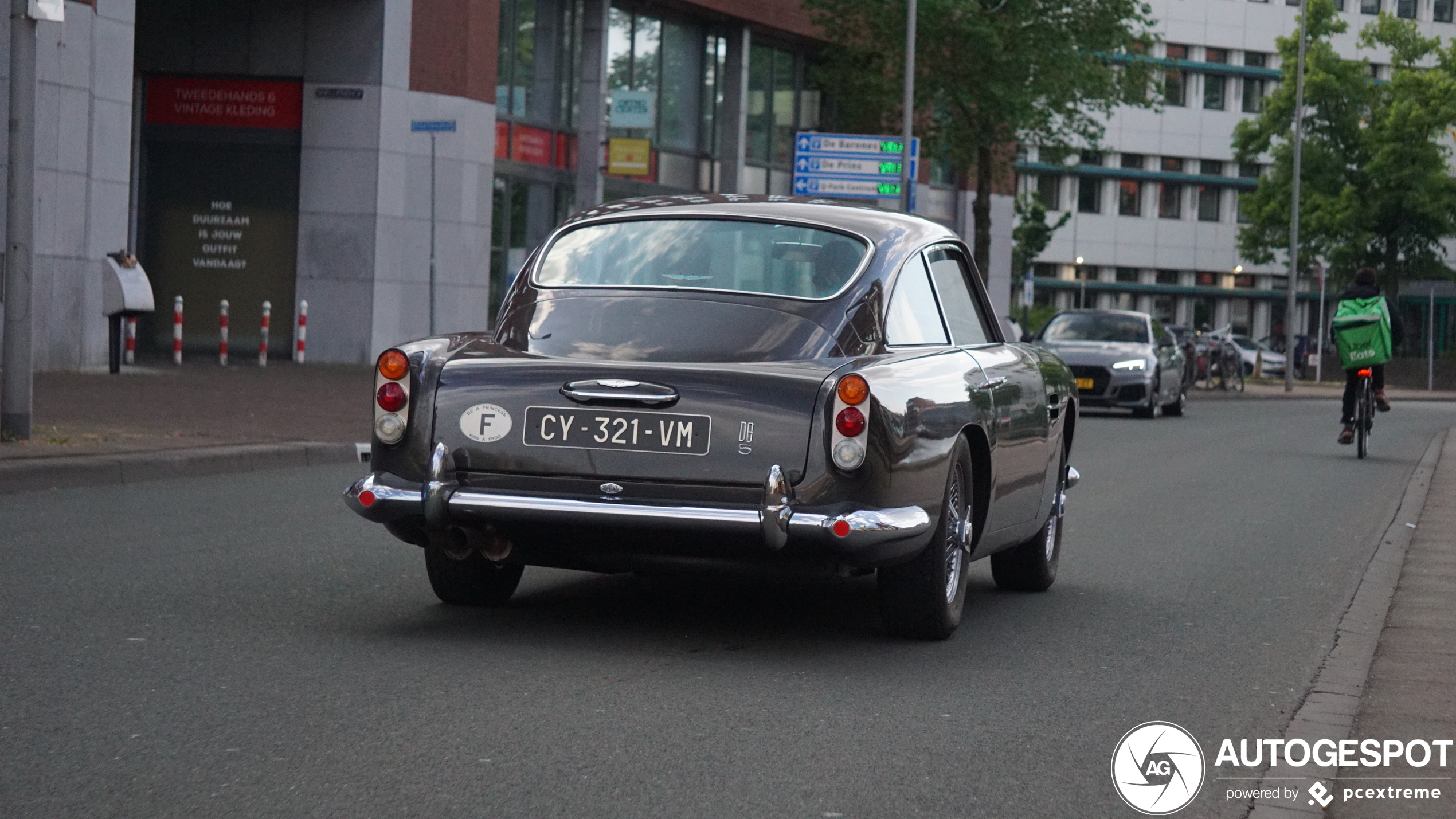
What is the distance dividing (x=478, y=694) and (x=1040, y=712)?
162cm

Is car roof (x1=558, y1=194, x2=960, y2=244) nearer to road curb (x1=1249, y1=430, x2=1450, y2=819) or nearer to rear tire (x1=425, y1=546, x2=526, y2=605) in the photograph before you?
rear tire (x1=425, y1=546, x2=526, y2=605)

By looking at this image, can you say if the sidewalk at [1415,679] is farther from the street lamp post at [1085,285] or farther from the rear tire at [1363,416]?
the street lamp post at [1085,285]

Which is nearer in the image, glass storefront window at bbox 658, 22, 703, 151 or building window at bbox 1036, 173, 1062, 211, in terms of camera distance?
glass storefront window at bbox 658, 22, 703, 151

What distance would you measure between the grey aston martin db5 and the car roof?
0.05ft

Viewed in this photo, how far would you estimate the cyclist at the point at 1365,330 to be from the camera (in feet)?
60.6

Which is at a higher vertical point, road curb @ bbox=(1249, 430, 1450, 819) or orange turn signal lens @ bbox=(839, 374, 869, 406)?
orange turn signal lens @ bbox=(839, 374, 869, 406)

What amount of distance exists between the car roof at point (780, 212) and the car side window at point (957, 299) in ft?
0.39

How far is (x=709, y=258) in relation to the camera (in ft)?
23.2

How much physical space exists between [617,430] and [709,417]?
297mm

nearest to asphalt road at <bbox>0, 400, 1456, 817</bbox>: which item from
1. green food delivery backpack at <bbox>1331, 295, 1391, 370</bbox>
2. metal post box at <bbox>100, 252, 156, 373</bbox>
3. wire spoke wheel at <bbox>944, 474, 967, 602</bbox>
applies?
wire spoke wheel at <bbox>944, 474, 967, 602</bbox>

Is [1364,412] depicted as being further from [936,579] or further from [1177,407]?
[936,579]

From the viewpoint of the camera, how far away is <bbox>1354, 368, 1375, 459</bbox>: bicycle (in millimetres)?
19109

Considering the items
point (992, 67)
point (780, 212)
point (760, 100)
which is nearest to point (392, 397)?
point (780, 212)

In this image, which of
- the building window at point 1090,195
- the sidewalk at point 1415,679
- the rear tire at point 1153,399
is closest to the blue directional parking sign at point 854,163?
the rear tire at point 1153,399
